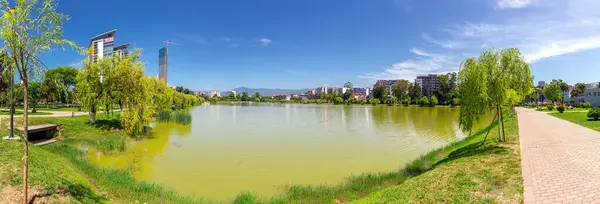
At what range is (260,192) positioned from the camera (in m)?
11.2

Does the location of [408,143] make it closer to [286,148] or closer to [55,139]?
[286,148]

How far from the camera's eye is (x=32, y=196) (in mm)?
6559

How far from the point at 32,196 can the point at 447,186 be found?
10.9 meters

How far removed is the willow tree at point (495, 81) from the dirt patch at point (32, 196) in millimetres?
15231

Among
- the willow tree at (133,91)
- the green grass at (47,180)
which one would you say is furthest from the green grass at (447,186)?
the willow tree at (133,91)

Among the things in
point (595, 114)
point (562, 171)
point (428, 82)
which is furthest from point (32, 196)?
point (428, 82)

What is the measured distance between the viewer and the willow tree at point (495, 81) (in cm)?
1198

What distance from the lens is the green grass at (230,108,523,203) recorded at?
7.14 metres

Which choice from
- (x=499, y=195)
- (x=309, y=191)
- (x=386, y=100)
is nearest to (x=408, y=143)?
(x=309, y=191)

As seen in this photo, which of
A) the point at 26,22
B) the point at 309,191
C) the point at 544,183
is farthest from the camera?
→ the point at 309,191

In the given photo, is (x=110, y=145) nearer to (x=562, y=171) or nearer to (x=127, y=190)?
(x=127, y=190)

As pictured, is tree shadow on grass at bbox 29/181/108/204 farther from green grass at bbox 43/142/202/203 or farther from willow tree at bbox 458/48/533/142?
willow tree at bbox 458/48/533/142

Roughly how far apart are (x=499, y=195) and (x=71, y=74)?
8578 cm

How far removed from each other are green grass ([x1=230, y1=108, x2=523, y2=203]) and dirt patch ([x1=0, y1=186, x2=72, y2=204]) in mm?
4988
